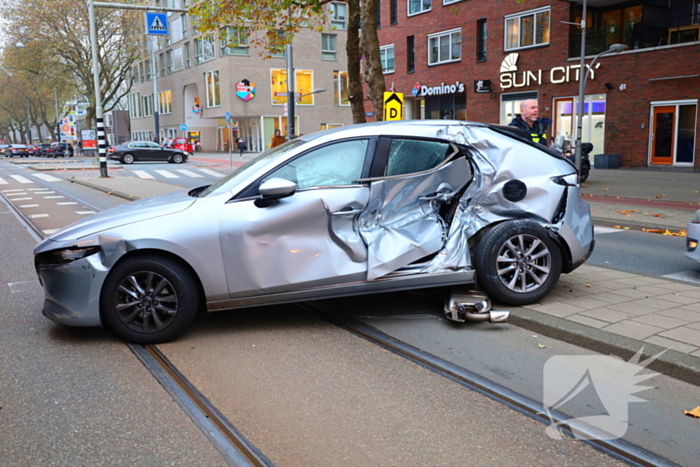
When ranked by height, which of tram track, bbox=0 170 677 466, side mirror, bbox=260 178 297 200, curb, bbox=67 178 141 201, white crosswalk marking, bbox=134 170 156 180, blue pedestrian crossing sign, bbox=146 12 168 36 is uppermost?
blue pedestrian crossing sign, bbox=146 12 168 36

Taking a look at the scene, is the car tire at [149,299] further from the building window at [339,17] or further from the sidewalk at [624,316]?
the building window at [339,17]

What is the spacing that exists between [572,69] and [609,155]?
413cm

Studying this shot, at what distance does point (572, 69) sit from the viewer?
87.2 ft

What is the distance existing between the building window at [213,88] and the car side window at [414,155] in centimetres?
5149

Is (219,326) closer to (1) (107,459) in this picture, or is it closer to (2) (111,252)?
(2) (111,252)

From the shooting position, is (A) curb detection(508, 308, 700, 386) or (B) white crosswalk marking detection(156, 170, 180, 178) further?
(B) white crosswalk marking detection(156, 170, 180, 178)

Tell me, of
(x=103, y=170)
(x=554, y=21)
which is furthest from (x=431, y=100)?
(x=103, y=170)

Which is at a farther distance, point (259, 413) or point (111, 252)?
point (111, 252)

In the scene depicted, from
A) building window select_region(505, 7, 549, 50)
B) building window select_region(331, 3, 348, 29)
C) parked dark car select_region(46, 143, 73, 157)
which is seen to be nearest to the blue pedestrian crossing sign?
building window select_region(505, 7, 549, 50)

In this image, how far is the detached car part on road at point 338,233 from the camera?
4.70 m

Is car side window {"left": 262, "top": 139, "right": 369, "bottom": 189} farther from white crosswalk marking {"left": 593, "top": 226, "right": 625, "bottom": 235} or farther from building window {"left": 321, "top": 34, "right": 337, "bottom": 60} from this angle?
building window {"left": 321, "top": 34, "right": 337, "bottom": 60}

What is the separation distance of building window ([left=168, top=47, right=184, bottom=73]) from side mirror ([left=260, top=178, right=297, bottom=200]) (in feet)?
200

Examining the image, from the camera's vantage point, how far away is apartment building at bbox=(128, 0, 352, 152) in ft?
175

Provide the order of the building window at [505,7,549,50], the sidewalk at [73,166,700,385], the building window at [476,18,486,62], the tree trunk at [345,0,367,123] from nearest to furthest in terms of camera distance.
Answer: the sidewalk at [73,166,700,385] < the tree trunk at [345,0,367,123] < the building window at [505,7,549,50] < the building window at [476,18,486,62]
